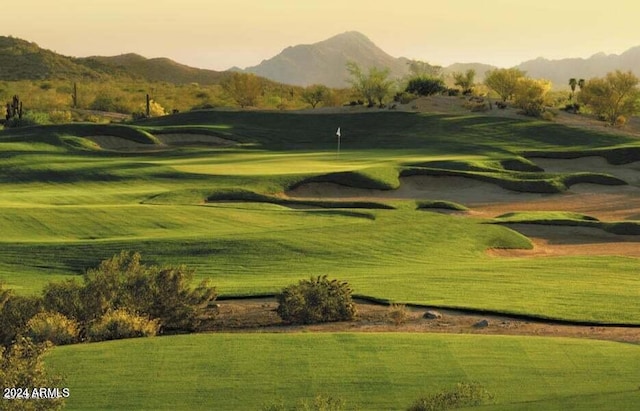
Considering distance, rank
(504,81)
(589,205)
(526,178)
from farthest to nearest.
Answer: (504,81), (526,178), (589,205)

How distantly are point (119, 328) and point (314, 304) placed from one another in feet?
15.1

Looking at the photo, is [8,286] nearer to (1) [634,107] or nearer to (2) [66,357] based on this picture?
(2) [66,357]

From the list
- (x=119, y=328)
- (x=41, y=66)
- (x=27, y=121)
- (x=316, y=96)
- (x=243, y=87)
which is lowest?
(x=27, y=121)

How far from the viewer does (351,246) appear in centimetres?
2930

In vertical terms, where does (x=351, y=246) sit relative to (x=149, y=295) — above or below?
below

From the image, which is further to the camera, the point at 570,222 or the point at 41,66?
the point at 41,66

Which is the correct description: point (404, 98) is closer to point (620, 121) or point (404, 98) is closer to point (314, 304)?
point (620, 121)

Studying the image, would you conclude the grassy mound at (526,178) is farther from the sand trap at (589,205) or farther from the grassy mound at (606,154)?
the grassy mound at (606,154)

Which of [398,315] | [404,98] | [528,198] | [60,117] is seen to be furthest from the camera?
[404,98]

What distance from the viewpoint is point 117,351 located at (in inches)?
595

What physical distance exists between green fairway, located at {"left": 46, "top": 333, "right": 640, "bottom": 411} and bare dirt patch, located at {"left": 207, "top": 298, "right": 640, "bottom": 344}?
151 cm

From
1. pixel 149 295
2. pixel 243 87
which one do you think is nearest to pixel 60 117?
pixel 243 87

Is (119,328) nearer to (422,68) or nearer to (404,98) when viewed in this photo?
(404,98)

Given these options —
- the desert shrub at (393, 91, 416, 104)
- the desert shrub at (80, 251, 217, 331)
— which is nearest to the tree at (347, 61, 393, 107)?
the desert shrub at (393, 91, 416, 104)
